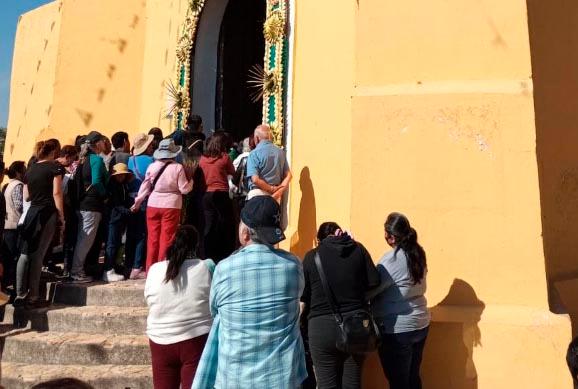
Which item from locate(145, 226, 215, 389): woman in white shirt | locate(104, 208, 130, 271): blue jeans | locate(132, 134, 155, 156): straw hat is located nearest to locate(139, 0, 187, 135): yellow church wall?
locate(132, 134, 155, 156): straw hat

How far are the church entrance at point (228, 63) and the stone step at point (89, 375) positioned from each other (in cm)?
434

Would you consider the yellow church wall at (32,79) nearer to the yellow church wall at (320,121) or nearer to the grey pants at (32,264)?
the grey pants at (32,264)

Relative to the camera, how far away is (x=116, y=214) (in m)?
5.45

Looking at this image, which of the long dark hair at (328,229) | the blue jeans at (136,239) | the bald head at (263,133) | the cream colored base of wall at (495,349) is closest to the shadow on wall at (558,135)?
the cream colored base of wall at (495,349)

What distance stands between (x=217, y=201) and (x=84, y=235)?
1.34 meters

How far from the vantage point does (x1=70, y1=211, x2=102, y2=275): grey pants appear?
5262mm

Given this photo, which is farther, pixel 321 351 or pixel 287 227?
pixel 287 227

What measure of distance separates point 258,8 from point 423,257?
6.35m

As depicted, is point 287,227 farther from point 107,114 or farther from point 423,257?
point 107,114

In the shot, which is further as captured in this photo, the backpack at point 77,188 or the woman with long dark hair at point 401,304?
the backpack at point 77,188

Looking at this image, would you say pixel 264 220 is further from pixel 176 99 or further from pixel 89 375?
pixel 176 99

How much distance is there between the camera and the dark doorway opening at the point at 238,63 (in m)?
8.17

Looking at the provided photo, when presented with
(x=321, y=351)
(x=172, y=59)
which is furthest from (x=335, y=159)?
(x=172, y=59)

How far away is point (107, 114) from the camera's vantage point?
30.2 feet
